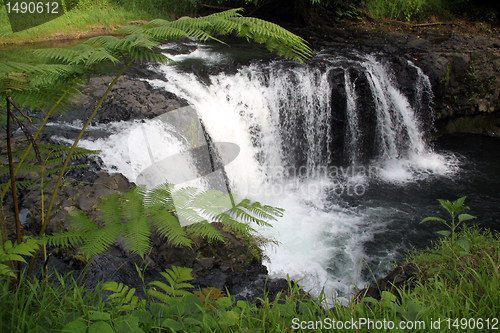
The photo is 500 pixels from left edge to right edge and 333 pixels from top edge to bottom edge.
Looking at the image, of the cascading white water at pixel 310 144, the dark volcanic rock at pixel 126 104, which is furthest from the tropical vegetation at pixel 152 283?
the dark volcanic rock at pixel 126 104

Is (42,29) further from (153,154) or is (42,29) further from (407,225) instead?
(407,225)

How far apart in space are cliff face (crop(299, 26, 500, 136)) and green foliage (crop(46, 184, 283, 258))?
7.93 meters

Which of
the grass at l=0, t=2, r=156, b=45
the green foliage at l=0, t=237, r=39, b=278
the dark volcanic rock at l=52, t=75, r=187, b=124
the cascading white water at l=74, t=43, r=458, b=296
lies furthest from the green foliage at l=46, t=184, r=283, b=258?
the grass at l=0, t=2, r=156, b=45

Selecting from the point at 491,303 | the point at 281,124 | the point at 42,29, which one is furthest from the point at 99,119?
the point at 42,29

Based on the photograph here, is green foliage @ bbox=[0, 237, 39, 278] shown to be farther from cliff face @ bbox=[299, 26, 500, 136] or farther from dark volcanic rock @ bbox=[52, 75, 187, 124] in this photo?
cliff face @ bbox=[299, 26, 500, 136]

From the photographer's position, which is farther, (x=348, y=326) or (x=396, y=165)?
(x=396, y=165)

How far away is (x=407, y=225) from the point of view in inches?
219

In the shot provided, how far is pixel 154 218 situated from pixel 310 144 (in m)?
5.96

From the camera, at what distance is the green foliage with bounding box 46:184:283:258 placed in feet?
5.48

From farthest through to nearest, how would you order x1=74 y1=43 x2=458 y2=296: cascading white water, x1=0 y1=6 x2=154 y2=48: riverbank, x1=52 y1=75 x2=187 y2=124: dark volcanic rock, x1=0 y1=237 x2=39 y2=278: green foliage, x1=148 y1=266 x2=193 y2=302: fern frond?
1. x1=0 y1=6 x2=154 y2=48: riverbank
2. x1=52 y1=75 x2=187 y2=124: dark volcanic rock
3. x1=74 y1=43 x2=458 y2=296: cascading white water
4. x1=148 y1=266 x2=193 y2=302: fern frond
5. x1=0 y1=237 x2=39 y2=278: green foliage

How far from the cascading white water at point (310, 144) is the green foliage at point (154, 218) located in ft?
9.94

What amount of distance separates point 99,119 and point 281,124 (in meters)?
3.70

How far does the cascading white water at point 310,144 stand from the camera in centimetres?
522

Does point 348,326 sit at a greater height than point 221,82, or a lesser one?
lesser
